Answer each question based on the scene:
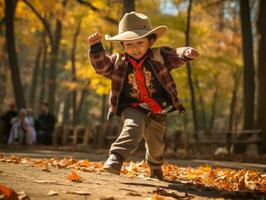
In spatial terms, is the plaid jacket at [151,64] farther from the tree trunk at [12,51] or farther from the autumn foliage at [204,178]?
the tree trunk at [12,51]

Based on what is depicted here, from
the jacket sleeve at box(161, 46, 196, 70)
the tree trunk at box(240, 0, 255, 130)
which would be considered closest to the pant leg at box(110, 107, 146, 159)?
the jacket sleeve at box(161, 46, 196, 70)

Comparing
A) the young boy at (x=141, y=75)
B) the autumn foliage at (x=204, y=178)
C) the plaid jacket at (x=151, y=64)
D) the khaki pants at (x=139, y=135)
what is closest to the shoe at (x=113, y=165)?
the khaki pants at (x=139, y=135)

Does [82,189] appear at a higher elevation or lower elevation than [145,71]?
lower

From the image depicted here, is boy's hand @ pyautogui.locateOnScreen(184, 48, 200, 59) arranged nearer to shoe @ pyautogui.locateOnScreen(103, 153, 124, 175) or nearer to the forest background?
shoe @ pyautogui.locateOnScreen(103, 153, 124, 175)

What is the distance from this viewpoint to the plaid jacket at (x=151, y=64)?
5969 millimetres

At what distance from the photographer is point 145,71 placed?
19.5ft

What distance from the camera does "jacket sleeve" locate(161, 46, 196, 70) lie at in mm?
5988

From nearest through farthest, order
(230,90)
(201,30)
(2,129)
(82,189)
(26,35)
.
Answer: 1. (82,189)
2. (2,129)
3. (201,30)
4. (26,35)
5. (230,90)

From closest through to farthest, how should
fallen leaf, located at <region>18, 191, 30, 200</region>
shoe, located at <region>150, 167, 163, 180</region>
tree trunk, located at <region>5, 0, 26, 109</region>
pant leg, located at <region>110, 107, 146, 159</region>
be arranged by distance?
1. fallen leaf, located at <region>18, 191, 30, 200</region>
2. pant leg, located at <region>110, 107, 146, 159</region>
3. shoe, located at <region>150, 167, 163, 180</region>
4. tree trunk, located at <region>5, 0, 26, 109</region>

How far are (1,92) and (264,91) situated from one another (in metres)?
26.1

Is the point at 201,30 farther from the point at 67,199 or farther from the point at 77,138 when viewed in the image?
the point at 67,199

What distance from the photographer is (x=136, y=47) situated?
5930mm

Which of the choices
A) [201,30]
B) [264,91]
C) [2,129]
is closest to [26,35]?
[201,30]

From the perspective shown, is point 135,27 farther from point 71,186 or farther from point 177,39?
point 177,39
